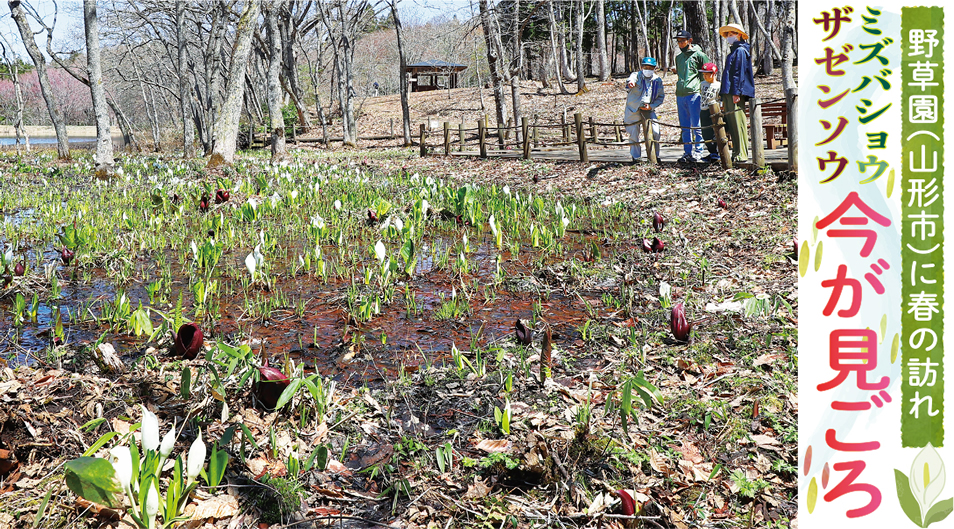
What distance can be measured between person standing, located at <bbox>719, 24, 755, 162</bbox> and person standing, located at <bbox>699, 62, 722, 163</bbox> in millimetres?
231

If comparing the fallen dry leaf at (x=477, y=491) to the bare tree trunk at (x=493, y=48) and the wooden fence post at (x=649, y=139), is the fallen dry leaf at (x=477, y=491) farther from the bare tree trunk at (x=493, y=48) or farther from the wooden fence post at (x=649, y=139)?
the bare tree trunk at (x=493, y=48)

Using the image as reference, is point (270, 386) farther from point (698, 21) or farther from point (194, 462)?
point (698, 21)

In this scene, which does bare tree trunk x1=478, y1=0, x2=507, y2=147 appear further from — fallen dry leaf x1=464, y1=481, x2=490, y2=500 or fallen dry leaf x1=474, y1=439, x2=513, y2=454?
fallen dry leaf x1=464, y1=481, x2=490, y2=500

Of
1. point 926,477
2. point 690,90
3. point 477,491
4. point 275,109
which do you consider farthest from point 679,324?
point 275,109

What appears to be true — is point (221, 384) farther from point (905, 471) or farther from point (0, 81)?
point (0, 81)

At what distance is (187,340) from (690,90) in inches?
305

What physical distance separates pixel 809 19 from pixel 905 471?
1.37 meters

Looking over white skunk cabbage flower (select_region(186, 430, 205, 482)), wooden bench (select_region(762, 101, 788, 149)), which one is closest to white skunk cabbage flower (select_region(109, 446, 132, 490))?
white skunk cabbage flower (select_region(186, 430, 205, 482))

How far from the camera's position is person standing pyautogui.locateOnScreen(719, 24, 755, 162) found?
739 cm

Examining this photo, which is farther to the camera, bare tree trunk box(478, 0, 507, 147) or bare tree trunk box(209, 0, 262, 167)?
bare tree trunk box(478, 0, 507, 147)

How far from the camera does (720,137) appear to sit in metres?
7.81

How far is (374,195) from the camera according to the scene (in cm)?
721

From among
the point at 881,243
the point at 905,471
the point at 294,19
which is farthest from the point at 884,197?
the point at 294,19

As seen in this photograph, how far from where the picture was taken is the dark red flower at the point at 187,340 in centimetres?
241
